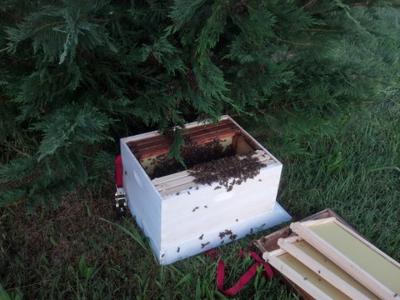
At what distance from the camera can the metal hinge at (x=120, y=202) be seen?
2.21 meters

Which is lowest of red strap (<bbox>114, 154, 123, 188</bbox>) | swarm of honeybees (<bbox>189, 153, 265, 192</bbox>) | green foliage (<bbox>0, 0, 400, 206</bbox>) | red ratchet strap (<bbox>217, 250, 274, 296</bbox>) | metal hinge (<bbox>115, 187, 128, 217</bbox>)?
red ratchet strap (<bbox>217, 250, 274, 296</bbox>)

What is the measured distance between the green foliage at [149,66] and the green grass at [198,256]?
0.33 m

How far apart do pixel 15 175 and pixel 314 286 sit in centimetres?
134

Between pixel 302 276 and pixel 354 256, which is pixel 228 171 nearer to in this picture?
pixel 302 276

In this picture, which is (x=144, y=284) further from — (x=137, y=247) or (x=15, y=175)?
(x=15, y=175)

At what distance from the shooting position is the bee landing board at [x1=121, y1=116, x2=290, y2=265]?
71.7 inches

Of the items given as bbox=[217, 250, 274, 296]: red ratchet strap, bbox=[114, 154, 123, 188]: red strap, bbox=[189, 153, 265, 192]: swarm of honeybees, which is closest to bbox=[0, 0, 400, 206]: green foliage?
bbox=[114, 154, 123, 188]: red strap

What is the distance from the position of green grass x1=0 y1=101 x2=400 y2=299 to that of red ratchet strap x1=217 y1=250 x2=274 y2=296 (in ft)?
0.11

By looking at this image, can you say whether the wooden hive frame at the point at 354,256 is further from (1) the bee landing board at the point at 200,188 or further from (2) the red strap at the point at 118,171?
(2) the red strap at the point at 118,171

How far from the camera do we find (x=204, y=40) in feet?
5.00

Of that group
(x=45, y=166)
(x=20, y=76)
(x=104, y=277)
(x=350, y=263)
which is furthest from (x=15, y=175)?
(x=350, y=263)

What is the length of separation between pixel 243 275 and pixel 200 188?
1.59 feet

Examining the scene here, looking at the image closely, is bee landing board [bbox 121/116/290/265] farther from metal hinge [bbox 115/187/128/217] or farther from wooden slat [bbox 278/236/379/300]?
wooden slat [bbox 278/236/379/300]

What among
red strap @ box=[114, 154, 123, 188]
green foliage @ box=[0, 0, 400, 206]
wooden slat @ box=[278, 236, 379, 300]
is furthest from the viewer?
red strap @ box=[114, 154, 123, 188]
